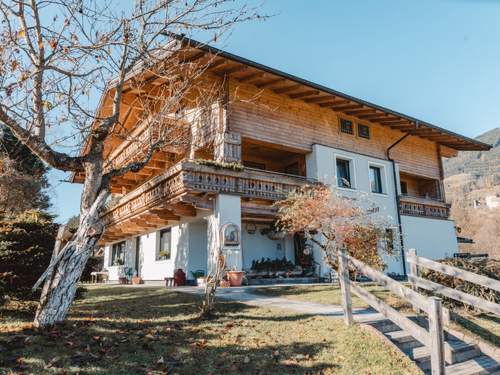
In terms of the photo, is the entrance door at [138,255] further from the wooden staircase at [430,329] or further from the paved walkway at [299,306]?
the wooden staircase at [430,329]

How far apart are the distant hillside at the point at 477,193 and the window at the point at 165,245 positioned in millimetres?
30499

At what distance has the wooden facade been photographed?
12.7 m

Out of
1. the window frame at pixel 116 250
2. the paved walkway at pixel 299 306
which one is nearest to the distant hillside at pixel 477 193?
the window frame at pixel 116 250

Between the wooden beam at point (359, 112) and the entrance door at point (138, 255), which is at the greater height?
the wooden beam at point (359, 112)

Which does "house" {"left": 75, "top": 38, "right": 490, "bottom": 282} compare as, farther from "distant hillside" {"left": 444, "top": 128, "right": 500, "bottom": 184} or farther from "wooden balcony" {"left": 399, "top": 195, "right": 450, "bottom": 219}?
"distant hillside" {"left": 444, "top": 128, "right": 500, "bottom": 184}

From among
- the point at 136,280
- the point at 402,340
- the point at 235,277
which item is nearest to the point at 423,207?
the point at 235,277

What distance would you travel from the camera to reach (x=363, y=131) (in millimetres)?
18656

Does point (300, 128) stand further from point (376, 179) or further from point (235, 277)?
point (235, 277)

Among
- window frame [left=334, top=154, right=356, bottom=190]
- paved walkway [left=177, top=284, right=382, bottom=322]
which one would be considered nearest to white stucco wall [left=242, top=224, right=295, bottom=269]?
window frame [left=334, top=154, right=356, bottom=190]

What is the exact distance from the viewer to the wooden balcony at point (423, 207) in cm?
1880

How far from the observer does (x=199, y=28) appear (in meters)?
7.04

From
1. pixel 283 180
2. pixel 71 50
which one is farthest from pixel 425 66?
pixel 71 50

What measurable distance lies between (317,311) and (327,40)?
7264mm

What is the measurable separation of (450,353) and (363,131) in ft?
47.9
